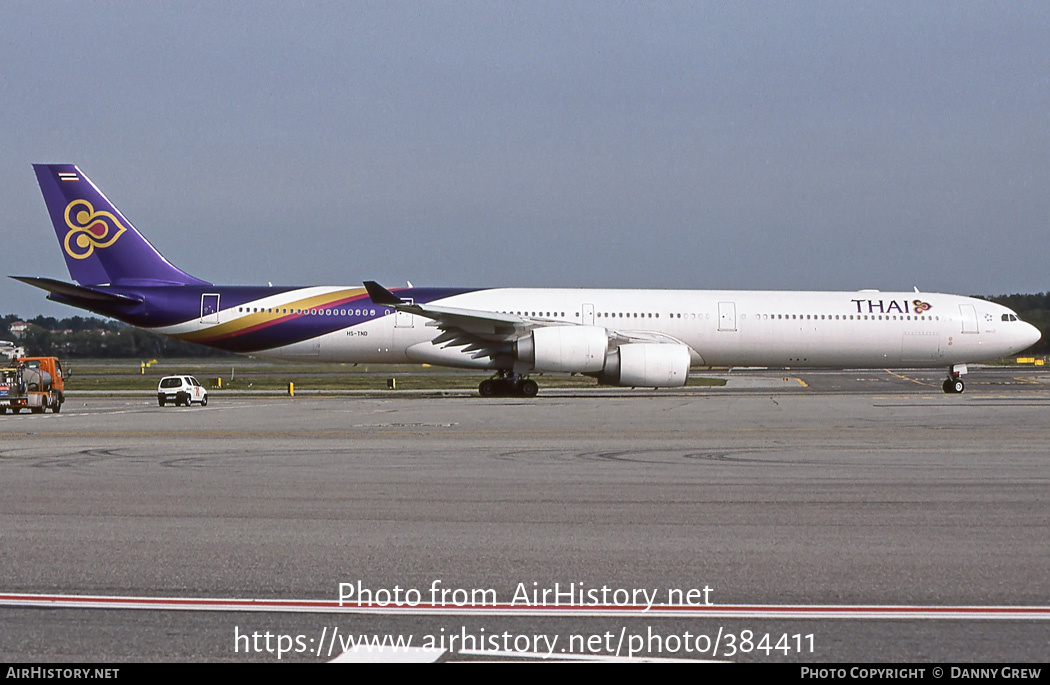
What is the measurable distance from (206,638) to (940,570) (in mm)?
4455

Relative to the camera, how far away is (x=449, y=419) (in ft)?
68.9

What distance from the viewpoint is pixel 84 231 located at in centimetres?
3359

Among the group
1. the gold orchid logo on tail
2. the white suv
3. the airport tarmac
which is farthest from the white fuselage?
the airport tarmac

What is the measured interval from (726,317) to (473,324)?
8.77 meters

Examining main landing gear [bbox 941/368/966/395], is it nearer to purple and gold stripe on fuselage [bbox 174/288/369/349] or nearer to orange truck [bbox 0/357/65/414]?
purple and gold stripe on fuselage [bbox 174/288/369/349]

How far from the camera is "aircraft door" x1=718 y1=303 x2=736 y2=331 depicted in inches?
1328

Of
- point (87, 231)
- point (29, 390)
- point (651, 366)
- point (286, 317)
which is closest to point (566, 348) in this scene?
point (651, 366)

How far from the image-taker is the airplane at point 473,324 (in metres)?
32.8

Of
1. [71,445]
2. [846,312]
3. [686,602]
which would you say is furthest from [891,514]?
[846,312]

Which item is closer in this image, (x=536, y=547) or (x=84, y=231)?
(x=536, y=547)

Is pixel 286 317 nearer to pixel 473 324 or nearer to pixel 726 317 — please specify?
pixel 473 324

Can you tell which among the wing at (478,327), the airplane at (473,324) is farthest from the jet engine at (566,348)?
the wing at (478,327)

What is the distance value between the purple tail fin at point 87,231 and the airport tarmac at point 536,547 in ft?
65.4
